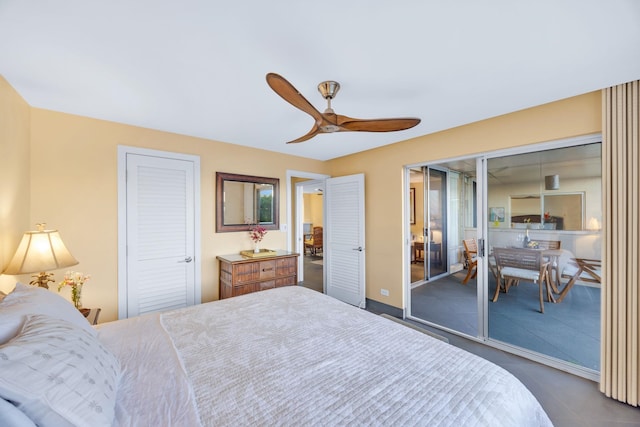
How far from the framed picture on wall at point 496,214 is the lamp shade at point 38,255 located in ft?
12.4

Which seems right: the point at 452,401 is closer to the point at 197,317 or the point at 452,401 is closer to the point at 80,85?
the point at 197,317

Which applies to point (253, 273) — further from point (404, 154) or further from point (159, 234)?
point (404, 154)

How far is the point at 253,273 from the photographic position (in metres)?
3.10

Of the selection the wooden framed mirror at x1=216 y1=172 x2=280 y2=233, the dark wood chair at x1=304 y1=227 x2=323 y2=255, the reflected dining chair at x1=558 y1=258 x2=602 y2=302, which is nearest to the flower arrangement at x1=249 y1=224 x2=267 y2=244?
the wooden framed mirror at x1=216 y1=172 x2=280 y2=233

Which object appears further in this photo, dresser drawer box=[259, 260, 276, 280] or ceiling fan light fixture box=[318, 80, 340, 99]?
dresser drawer box=[259, 260, 276, 280]

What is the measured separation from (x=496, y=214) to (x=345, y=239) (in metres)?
2.01

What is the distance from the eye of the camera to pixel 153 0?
1148mm

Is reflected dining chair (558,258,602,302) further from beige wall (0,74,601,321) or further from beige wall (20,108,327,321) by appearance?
beige wall (20,108,327,321)

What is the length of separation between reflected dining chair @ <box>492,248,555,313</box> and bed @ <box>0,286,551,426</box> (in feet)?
5.85

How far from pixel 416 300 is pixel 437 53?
3344 millimetres

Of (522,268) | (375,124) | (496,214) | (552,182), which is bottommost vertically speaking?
(522,268)

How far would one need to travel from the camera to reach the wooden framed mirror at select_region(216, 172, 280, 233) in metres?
3.30

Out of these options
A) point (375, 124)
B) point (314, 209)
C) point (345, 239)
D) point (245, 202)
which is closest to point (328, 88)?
point (375, 124)

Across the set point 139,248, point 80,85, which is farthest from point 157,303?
point 80,85
